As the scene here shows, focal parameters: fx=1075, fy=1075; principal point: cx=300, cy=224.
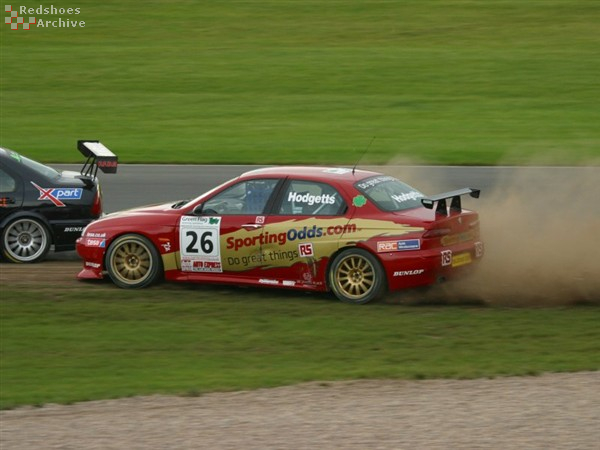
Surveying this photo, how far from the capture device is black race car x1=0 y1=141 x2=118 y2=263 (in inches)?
521

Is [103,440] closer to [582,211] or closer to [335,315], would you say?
[335,315]

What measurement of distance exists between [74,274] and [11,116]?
15.2 meters

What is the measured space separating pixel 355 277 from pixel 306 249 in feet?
1.95

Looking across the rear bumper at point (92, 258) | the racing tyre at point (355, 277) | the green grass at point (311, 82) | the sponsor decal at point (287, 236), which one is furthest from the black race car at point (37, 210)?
the green grass at point (311, 82)

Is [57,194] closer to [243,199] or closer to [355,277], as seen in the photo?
[243,199]

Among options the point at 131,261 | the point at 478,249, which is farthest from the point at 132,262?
the point at 478,249

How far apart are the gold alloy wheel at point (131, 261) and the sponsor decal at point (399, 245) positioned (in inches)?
105

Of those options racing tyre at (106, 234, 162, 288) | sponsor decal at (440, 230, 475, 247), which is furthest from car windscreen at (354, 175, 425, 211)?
racing tyre at (106, 234, 162, 288)

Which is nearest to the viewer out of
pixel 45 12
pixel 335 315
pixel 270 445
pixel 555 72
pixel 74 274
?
pixel 270 445

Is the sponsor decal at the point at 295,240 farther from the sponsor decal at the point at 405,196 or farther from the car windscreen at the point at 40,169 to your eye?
the car windscreen at the point at 40,169

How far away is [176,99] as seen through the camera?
92.5 ft

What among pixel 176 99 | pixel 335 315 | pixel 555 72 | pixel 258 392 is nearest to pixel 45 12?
pixel 176 99

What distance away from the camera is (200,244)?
11695 millimetres

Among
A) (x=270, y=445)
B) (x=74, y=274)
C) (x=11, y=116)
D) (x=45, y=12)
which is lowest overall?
(x=270, y=445)
